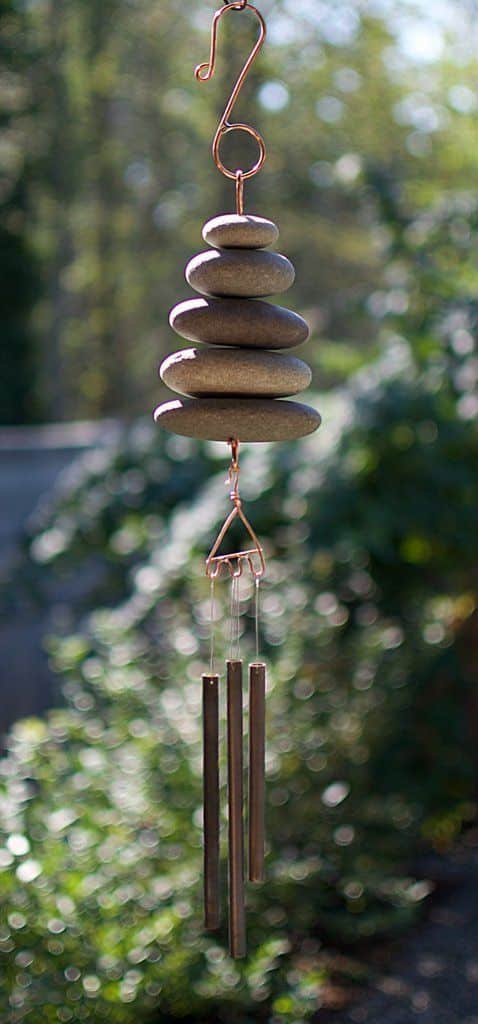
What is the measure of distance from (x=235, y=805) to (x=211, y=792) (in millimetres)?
39

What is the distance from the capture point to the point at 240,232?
1520mm

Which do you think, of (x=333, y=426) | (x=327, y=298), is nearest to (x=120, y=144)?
(x=327, y=298)

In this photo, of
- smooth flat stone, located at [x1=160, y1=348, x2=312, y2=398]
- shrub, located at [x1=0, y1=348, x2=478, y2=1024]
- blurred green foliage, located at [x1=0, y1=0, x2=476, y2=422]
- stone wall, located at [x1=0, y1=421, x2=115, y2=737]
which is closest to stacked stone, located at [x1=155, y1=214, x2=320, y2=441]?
smooth flat stone, located at [x1=160, y1=348, x2=312, y2=398]

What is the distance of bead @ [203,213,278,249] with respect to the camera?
152 cm

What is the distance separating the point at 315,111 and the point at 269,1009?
7.37m

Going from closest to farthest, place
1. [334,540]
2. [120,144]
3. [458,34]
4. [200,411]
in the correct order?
[200,411]
[334,540]
[458,34]
[120,144]

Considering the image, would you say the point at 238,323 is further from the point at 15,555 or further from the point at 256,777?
the point at 15,555

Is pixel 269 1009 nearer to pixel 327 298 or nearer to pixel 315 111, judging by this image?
pixel 315 111

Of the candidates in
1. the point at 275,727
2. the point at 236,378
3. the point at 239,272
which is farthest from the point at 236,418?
the point at 275,727

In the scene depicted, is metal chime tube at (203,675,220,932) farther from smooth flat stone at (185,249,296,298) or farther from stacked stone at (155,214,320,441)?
smooth flat stone at (185,249,296,298)

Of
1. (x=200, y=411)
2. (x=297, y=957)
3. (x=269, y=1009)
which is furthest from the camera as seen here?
(x=297, y=957)

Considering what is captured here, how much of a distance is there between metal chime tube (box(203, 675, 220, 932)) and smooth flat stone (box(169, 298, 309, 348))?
1.43 ft

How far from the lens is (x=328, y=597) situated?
3.68 meters

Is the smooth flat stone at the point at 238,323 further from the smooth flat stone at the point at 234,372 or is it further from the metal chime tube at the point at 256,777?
the metal chime tube at the point at 256,777
